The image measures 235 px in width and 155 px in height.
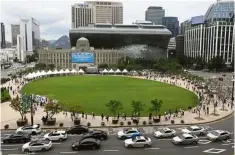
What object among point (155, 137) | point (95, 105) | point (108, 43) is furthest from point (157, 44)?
point (155, 137)

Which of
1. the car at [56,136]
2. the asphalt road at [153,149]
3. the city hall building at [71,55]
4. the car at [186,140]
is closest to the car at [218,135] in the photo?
the asphalt road at [153,149]

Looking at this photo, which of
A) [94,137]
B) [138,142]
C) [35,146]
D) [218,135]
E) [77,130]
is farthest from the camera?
[77,130]

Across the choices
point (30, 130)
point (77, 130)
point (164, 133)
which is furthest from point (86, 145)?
point (164, 133)

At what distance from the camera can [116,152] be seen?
2672 cm

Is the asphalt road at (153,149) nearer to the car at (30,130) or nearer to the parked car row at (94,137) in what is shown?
the parked car row at (94,137)

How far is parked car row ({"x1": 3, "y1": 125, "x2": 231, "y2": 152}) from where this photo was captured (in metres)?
27.4

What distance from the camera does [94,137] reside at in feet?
99.0

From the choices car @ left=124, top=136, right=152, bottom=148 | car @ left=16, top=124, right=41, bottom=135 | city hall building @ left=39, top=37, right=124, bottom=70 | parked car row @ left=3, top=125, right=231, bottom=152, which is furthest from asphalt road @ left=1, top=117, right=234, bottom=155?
city hall building @ left=39, top=37, right=124, bottom=70

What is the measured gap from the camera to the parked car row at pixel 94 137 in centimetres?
2739

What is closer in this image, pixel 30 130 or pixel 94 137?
pixel 94 137

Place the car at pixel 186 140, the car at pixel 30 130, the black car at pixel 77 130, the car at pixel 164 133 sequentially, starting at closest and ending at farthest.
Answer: the car at pixel 186 140 < the car at pixel 164 133 < the car at pixel 30 130 < the black car at pixel 77 130

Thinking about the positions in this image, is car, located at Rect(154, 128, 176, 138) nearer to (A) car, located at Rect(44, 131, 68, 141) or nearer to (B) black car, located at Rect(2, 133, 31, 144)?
(A) car, located at Rect(44, 131, 68, 141)

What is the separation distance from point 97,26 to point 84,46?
1058 inches

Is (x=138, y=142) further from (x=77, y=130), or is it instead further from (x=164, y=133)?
(x=77, y=130)
